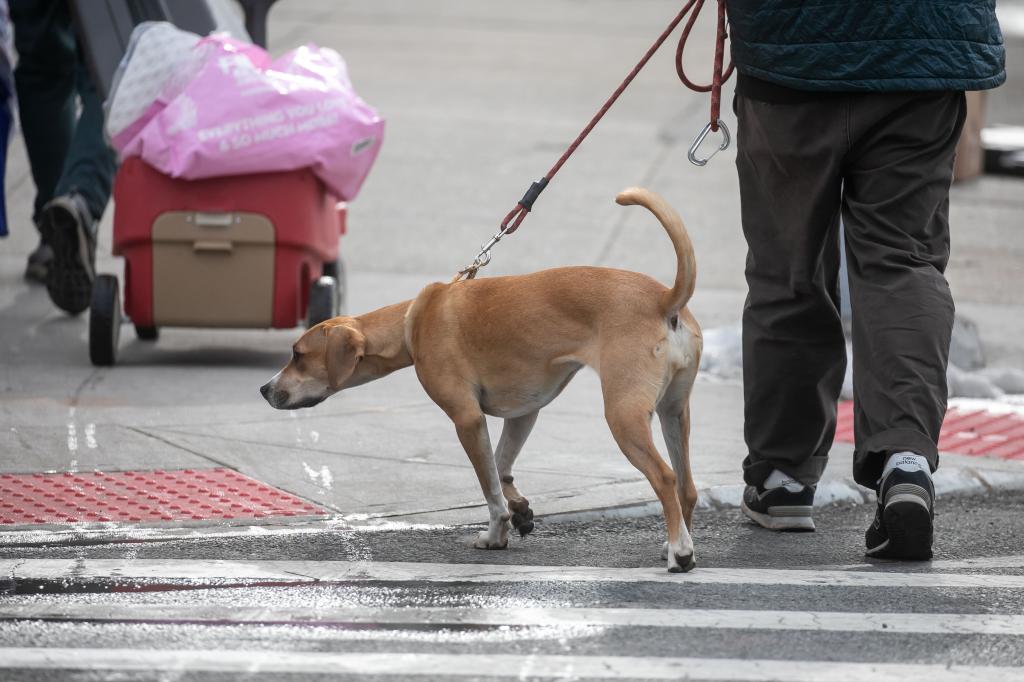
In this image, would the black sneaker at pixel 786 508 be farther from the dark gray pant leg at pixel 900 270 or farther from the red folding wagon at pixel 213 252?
the red folding wagon at pixel 213 252

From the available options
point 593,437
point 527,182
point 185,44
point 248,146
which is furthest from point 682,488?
point 527,182

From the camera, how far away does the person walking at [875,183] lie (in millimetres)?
4176

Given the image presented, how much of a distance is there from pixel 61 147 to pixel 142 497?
3592 millimetres

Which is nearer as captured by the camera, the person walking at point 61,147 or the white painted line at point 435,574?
the white painted line at point 435,574

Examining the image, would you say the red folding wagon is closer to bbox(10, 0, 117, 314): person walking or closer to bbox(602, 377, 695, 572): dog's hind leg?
bbox(10, 0, 117, 314): person walking

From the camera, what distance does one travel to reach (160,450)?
5.32 metres

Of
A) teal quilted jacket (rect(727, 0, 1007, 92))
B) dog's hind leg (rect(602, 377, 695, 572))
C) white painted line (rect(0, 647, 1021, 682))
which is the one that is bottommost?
white painted line (rect(0, 647, 1021, 682))

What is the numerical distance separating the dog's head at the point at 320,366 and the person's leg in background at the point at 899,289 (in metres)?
1.33

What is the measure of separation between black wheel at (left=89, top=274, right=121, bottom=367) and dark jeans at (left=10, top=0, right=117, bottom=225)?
1.08 meters

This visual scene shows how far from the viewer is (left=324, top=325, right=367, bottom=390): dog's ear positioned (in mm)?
4383

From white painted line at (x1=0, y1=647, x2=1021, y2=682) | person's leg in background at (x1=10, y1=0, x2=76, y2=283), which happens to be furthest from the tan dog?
person's leg in background at (x1=10, y1=0, x2=76, y2=283)

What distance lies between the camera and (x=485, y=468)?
4223 mm

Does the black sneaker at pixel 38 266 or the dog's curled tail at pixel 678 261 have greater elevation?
the dog's curled tail at pixel 678 261

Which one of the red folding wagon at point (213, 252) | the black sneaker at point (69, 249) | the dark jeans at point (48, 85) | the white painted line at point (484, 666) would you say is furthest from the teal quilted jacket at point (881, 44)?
the dark jeans at point (48, 85)
